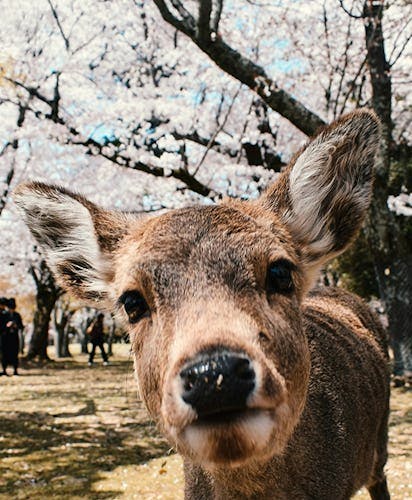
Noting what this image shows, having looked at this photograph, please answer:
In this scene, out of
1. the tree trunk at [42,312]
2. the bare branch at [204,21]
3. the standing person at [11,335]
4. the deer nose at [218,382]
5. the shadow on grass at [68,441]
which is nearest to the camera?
the deer nose at [218,382]

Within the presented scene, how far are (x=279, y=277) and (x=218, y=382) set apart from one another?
913 mm

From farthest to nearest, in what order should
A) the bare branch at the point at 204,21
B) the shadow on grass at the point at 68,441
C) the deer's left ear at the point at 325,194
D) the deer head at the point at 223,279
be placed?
the bare branch at the point at 204,21, the shadow on grass at the point at 68,441, the deer's left ear at the point at 325,194, the deer head at the point at 223,279

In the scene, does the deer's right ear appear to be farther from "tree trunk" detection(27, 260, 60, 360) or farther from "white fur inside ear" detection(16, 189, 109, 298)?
"tree trunk" detection(27, 260, 60, 360)

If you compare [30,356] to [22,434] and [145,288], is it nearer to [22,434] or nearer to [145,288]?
[22,434]

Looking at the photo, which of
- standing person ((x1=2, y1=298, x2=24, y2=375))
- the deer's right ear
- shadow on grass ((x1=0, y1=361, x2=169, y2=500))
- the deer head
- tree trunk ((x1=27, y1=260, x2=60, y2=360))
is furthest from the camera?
tree trunk ((x1=27, y1=260, x2=60, y2=360))

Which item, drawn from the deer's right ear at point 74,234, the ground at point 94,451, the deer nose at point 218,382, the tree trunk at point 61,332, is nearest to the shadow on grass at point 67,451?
the ground at point 94,451

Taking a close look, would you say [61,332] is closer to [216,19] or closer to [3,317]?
[3,317]

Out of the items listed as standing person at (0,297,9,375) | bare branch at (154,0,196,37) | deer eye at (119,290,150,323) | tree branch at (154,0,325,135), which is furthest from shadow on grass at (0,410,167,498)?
bare branch at (154,0,196,37)

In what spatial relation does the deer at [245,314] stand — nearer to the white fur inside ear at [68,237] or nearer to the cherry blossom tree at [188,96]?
the white fur inside ear at [68,237]

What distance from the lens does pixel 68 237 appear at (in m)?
3.59

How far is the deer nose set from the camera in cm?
190

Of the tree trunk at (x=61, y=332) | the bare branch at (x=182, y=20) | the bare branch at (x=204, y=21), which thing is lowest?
the tree trunk at (x=61, y=332)

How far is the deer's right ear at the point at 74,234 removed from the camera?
11.2ft

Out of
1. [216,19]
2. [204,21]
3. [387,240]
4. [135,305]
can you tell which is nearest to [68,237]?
[135,305]
